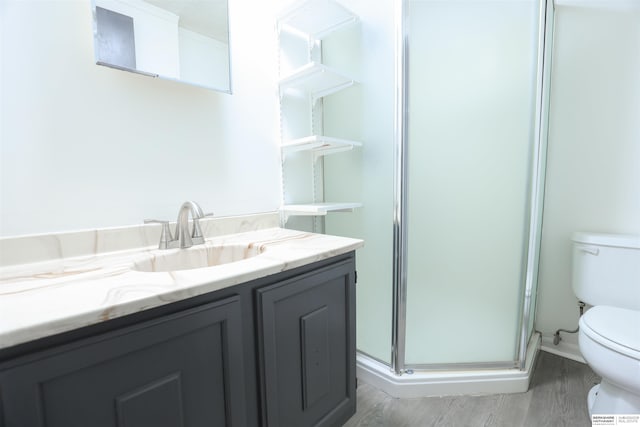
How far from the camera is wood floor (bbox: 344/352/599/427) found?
4.00ft

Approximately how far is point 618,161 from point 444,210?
964 mm

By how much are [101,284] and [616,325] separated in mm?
1739

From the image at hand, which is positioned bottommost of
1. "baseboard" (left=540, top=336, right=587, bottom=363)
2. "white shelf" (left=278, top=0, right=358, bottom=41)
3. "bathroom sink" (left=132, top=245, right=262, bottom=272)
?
"baseboard" (left=540, top=336, right=587, bottom=363)

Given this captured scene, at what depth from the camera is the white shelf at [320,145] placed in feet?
4.29

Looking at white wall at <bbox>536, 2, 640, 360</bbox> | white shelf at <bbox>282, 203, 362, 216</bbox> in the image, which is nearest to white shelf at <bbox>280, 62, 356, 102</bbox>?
white shelf at <bbox>282, 203, 362, 216</bbox>

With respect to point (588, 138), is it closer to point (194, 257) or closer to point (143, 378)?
point (194, 257)

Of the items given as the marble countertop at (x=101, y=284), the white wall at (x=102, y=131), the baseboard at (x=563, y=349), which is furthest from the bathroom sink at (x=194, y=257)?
the baseboard at (x=563, y=349)

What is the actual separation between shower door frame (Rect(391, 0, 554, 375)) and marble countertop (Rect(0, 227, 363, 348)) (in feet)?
1.43

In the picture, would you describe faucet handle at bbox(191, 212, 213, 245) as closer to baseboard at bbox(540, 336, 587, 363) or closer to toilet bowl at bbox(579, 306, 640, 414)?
toilet bowl at bbox(579, 306, 640, 414)

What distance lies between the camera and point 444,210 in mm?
1390

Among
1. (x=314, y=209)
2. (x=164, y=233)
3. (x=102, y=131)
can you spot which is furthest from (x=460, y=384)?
(x=102, y=131)

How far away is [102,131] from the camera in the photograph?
943mm

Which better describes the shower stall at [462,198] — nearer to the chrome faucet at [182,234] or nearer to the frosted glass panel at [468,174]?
the frosted glass panel at [468,174]

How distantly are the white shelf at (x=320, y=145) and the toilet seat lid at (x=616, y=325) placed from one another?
4.00 ft
